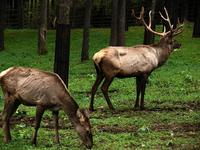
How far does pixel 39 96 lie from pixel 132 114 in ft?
12.2

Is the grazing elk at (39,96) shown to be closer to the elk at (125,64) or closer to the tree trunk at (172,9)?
the elk at (125,64)

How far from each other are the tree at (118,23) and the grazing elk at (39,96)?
1527cm

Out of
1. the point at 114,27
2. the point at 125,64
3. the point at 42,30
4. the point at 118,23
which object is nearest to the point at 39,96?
the point at 125,64

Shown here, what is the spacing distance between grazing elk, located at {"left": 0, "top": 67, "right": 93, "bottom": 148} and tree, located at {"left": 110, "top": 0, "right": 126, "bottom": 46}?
15.3 metres

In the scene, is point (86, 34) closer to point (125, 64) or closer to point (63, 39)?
point (125, 64)

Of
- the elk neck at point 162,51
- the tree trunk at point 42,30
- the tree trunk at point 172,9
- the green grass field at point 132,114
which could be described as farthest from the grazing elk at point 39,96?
the tree trunk at point 172,9

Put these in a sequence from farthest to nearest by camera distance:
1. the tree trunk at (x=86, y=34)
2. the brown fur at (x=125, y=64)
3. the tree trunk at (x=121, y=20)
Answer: the tree trunk at (x=121, y=20)
the tree trunk at (x=86, y=34)
the brown fur at (x=125, y=64)

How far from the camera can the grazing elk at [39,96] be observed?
9.17 meters

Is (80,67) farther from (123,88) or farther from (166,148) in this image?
(166,148)

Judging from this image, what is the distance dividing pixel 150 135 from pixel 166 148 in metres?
1.01

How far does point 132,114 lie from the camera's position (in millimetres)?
12664

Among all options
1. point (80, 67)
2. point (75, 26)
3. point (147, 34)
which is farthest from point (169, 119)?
point (75, 26)

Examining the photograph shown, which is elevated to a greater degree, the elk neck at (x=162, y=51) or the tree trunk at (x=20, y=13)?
the elk neck at (x=162, y=51)

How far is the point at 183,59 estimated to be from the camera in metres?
23.7
